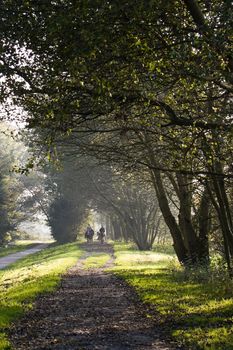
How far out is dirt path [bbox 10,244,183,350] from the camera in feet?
34.4

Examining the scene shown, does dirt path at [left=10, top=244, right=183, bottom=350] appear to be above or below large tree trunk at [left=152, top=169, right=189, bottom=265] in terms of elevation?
below

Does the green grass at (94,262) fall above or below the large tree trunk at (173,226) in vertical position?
below

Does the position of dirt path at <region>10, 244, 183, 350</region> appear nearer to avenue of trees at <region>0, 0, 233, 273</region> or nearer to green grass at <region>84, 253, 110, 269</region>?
avenue of trees at <region>0, 0, 233, 273</region>

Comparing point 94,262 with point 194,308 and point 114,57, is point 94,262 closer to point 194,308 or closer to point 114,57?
point 194,308

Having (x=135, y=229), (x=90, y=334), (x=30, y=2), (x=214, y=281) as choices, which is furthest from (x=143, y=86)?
(x=135, y=229)

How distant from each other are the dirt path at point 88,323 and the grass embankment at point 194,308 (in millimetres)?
465

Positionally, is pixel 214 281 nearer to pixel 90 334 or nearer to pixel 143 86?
pixel 90 334

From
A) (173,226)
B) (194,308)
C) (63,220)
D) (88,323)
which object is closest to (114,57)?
(88,323)

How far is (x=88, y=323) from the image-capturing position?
1298cm

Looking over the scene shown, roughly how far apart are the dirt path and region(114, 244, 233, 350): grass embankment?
465 millimetres

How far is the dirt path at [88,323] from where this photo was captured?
10.5m

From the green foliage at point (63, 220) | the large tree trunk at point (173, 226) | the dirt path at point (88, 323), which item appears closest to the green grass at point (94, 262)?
the large tree trunk at point (173, 226)

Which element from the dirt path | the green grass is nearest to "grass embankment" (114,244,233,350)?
the dirt path

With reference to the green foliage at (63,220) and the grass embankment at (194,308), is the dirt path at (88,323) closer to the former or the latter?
the grass embankment at (194,308)
